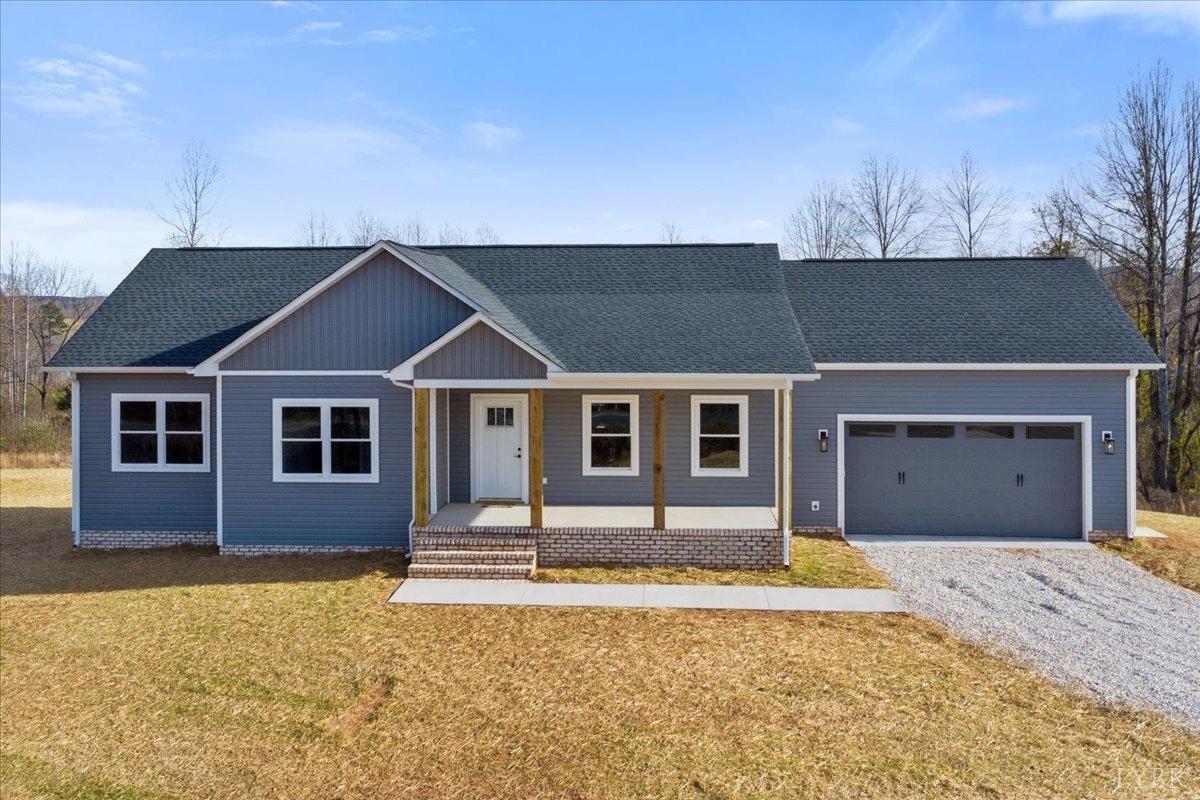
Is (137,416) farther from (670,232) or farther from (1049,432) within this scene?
(670,232)

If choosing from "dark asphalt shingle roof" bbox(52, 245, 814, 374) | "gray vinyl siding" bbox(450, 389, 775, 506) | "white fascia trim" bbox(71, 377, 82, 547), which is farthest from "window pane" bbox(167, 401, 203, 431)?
"gray vinyl siding" bbox(450, 389, 775, 506)

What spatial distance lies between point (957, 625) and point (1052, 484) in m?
6.53

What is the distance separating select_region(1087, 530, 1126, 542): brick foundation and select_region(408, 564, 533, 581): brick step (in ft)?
35.1

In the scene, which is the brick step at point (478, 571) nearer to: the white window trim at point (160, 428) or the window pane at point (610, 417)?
the window pane at point (610, 417)

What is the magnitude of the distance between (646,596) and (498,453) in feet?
16.5

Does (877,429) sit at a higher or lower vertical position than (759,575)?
higher

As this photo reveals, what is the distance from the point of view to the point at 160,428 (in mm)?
14633

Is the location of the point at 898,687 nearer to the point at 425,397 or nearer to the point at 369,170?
the point at 425,397

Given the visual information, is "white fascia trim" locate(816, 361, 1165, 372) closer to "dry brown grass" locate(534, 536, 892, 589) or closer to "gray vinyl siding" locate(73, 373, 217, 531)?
"dry brown grass" locate(534, 536, 892, 589)

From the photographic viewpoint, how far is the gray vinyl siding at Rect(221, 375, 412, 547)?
44.8 feet

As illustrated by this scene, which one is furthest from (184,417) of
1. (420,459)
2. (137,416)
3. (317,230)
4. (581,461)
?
(317,230)

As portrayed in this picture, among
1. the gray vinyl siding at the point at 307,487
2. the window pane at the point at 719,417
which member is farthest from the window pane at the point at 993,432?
the gray vinyl siding at the point at 307,487

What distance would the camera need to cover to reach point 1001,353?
1470 centimetres

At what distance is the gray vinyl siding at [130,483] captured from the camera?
14.6 metres
